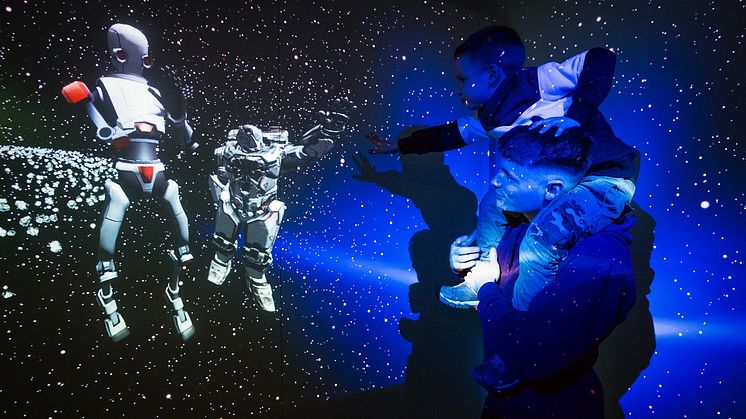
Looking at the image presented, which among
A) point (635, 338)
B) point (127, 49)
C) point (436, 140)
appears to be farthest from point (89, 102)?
point (635, 338)

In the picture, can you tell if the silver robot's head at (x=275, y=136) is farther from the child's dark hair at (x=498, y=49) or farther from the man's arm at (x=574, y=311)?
the man's arm at (x=574, y=311)

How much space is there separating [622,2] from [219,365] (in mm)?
2183

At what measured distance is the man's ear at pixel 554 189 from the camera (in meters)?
1.19

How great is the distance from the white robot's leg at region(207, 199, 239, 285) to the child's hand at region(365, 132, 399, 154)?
26.1 inches

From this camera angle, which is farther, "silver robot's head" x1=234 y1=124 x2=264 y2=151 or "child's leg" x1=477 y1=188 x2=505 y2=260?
"silver robot's head" x1=234 y1=124 x2=264 y2=151

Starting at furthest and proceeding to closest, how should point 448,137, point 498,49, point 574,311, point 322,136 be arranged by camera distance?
point 322,136, point 448,137, point 498,49, point 574,311

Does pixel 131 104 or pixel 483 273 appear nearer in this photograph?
pixel 483 273

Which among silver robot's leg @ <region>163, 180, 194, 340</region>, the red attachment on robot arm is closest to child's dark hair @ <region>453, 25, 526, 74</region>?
silver robot's leg @ <region>163, 180, 194, 340</region>

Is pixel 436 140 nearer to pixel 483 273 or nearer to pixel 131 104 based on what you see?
pixel 483 273

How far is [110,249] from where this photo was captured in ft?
5.28

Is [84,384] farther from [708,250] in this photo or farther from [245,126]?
[708,250]

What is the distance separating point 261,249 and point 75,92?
884mm

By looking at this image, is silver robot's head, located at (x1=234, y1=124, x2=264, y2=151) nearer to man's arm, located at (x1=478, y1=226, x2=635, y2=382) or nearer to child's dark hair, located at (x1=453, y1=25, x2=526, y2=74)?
child's dark hair, located at (x1=453, y1=25, x2=526, y2=74)

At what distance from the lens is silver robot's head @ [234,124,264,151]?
1.78 m
